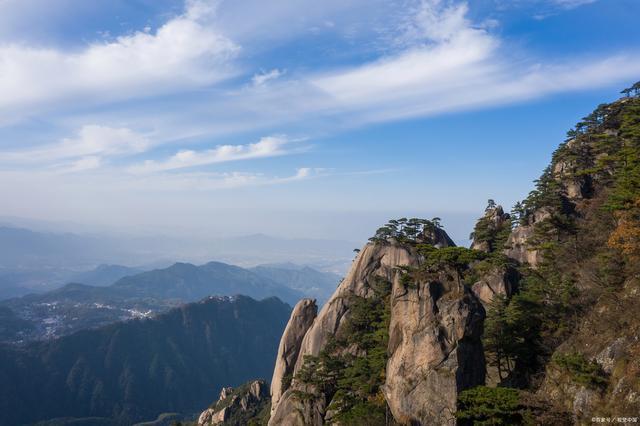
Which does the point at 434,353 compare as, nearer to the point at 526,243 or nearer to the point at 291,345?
the point at 526,243

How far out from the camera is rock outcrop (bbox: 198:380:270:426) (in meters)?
82.1

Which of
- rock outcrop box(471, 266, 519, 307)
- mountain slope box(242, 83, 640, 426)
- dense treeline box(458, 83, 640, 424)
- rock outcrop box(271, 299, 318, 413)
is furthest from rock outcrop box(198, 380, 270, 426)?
dense treeline box(458, 83, 640, 424)

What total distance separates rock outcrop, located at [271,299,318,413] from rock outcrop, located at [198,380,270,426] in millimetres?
29194

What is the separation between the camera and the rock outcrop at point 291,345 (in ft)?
175

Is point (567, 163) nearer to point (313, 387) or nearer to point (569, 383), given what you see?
point (569, 383)

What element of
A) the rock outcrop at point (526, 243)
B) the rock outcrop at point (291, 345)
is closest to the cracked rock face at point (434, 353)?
the rock outcrop at point (526, 243)

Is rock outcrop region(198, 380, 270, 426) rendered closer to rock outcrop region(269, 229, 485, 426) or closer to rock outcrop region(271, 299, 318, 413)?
rock outcrop region(271, 299, 318, 413)

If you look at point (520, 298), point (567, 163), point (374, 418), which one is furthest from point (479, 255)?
point (567, 163)

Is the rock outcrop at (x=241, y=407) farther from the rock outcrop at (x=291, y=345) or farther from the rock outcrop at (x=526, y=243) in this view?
the rock outcrop at (x=526, y=243)

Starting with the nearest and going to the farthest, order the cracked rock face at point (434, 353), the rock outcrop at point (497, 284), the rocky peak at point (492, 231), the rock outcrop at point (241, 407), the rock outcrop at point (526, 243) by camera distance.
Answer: the cracked rock face at point (434, 353), the rock outcrop at point (497, 284), the rock outcrop at point (526, 243), the rocky peak at point (492, 231), the rock outcrop at point (241, 407)

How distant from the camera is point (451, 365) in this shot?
87.2ft

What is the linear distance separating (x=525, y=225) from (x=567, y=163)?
1129cm

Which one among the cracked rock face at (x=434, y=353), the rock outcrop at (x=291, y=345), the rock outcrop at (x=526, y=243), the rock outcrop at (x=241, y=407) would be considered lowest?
the rock outcrop at (x=241, y=407)

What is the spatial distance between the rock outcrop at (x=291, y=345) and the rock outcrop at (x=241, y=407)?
29194mm
